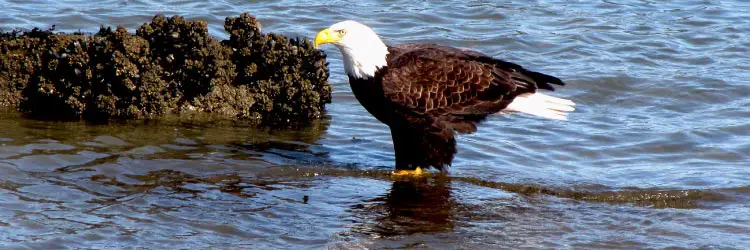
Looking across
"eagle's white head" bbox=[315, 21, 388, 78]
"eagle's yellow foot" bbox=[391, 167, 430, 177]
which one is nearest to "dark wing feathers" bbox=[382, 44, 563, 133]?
"eagle's white head" bbox=[315, 21, 388, 78]

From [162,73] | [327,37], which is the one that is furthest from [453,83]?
[162,73]

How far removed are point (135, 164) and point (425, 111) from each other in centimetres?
176

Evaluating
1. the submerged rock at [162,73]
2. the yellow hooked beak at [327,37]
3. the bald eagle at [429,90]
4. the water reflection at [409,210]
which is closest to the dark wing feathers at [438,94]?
the bald eagle at [429,90]

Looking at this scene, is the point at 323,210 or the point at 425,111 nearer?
the point at 323,210

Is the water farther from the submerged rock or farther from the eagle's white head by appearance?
Answer: the eagle's white head

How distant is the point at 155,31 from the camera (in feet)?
25.2

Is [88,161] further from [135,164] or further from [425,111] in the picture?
[425,111]

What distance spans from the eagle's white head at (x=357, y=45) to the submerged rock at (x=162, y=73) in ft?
3.39

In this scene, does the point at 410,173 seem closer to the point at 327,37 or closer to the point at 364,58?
the point at 364,58

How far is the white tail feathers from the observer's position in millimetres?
7316

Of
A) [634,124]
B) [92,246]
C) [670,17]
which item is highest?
[670,17]

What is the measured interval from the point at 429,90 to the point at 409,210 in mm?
986

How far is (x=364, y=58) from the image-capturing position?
6789mm

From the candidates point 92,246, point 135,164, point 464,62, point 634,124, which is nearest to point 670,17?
point 634,124
